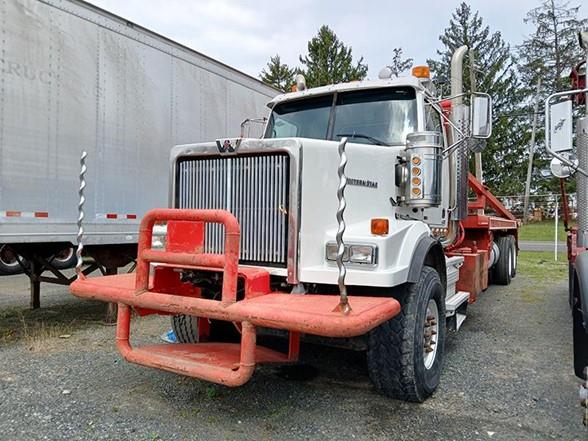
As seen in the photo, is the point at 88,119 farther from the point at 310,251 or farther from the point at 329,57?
the point at 329,57

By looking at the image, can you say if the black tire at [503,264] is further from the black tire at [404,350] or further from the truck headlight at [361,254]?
the truck headlight at [361,254]

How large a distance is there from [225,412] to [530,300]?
645cm

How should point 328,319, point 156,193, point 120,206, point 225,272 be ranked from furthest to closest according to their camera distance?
point 156,193 → point 120,206 → point 225,272 → point 328,319

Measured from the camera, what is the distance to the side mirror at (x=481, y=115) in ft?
13.1

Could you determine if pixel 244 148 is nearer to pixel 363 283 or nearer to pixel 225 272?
pixel 225 272

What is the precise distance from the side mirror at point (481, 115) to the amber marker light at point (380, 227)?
4.52ft

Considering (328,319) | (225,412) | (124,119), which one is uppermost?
(124,119)

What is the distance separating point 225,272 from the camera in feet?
9.76

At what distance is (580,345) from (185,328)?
3.09 m

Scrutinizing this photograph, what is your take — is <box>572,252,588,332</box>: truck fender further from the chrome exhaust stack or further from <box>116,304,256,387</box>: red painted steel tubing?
<box>116,304,256,387</box>: red painted steel tubing

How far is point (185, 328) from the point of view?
14.4 ft

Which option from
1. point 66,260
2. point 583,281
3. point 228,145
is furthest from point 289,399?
point 66,260

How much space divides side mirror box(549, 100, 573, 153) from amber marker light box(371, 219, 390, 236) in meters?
1.15

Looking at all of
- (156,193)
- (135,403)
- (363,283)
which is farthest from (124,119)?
(363,283)
